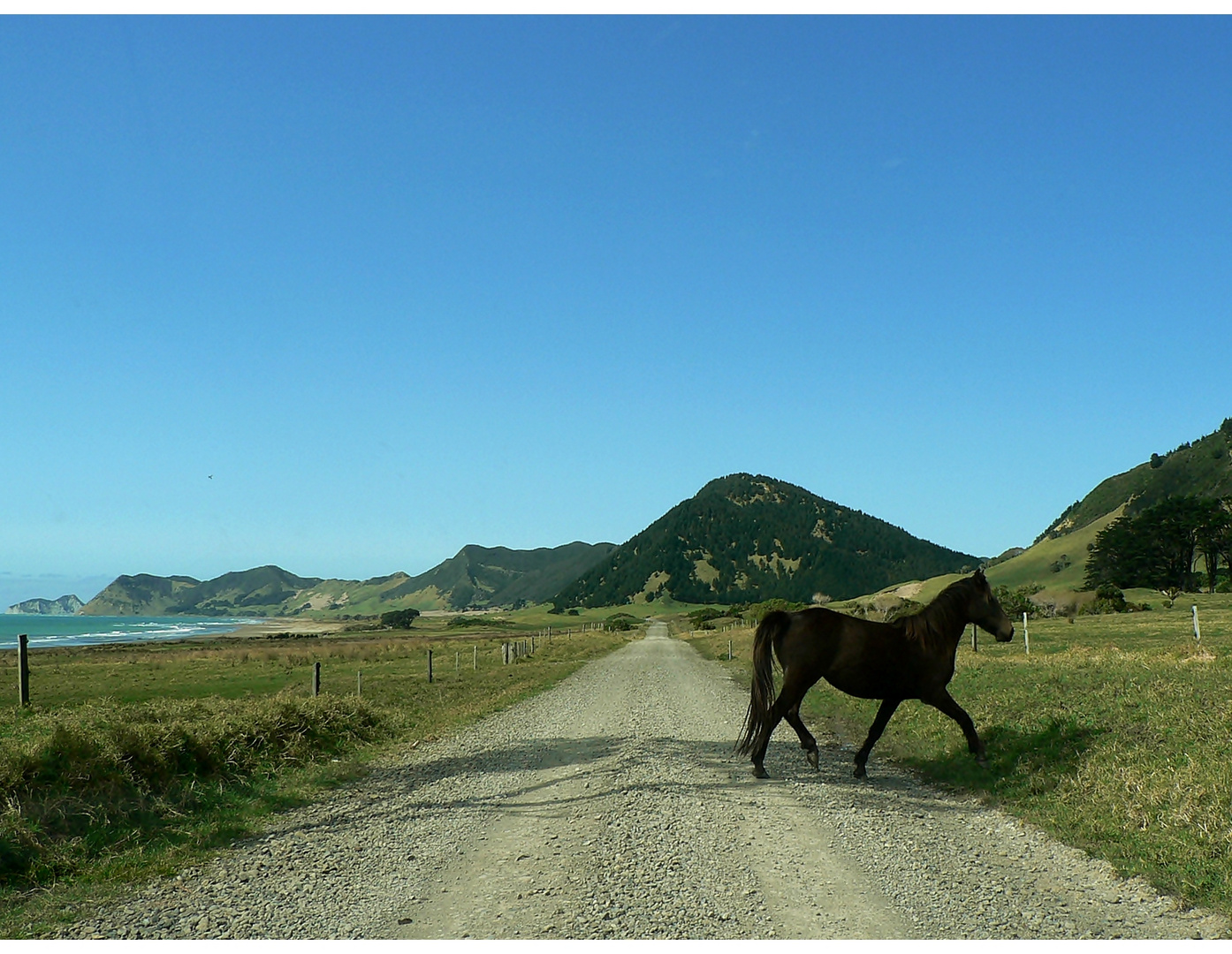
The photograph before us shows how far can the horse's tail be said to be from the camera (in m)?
11.4

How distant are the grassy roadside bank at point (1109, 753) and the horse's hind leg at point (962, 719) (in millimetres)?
175

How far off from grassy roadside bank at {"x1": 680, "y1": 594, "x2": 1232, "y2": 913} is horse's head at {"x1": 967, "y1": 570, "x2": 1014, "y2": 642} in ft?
4.87

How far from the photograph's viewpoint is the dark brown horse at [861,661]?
11.2 metres

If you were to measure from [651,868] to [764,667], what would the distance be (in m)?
4.40

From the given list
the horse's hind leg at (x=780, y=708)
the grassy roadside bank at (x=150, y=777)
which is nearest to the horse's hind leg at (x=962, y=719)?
the horse's hind leg at (x=780, y=708)

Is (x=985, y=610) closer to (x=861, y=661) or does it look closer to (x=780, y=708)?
(x=861, y=661)

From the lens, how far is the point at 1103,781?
9.21m

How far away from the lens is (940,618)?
38.2 ft

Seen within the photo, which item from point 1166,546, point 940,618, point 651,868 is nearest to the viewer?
point 651,868

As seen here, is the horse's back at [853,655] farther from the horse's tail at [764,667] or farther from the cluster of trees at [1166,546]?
the cluster of trees at [1166,546]

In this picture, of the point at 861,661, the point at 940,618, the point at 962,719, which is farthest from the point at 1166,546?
the point at 861,661

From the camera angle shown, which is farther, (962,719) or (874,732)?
(874,732)

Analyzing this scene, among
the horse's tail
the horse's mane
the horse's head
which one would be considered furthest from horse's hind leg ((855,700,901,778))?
the horse's head
